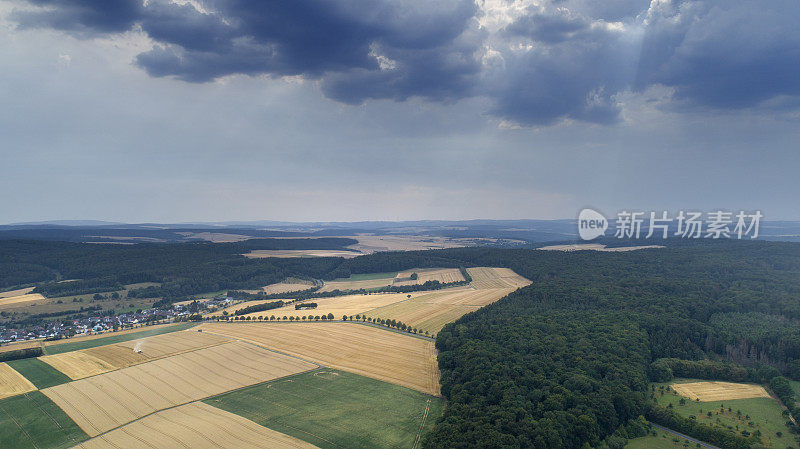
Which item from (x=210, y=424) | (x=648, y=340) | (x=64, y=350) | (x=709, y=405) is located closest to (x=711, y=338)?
(x=648, y=340)

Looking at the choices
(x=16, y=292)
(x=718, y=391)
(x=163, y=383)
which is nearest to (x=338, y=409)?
(x=163, y=383)

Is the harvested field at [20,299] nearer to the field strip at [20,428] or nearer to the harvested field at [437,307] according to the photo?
the field strip at [20,428]

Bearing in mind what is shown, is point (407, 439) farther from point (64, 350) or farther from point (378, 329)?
point (64, 350)

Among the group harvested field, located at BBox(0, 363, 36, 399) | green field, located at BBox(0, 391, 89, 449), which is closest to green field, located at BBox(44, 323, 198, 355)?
harvested field, located at BBox(0, 363, 36, 399)

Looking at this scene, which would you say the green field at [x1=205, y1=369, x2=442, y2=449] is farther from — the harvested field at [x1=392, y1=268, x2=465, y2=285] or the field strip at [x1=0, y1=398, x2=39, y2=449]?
the harvested field at [x1=392, y1=268, x2=465, y2=285]

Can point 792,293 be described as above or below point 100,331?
above

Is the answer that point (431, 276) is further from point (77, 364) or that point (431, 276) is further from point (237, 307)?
point (77, 364)
